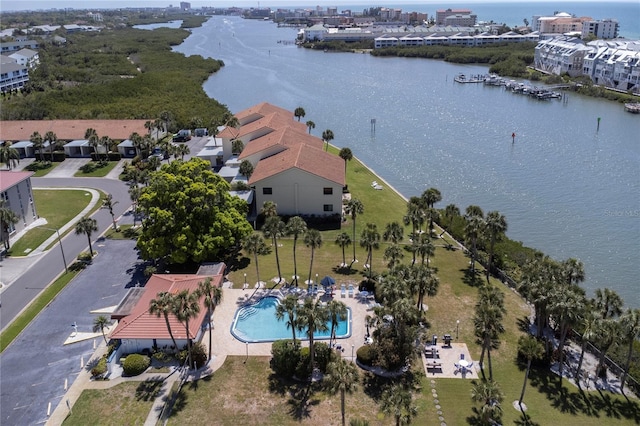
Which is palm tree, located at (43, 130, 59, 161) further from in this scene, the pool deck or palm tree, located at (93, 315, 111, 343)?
the pool deck

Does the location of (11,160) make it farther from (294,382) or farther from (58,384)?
(294,382)

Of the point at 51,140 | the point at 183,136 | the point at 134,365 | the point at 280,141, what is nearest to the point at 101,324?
the point at 134,365

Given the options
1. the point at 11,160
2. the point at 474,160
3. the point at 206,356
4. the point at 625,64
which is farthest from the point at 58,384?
→ the point at 625,64

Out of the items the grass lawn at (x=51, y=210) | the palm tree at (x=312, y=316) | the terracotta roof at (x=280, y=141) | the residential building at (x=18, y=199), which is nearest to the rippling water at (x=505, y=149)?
the terracotta roof at (x=280, y=141)

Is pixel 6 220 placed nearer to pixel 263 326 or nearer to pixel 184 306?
pixel 263 326

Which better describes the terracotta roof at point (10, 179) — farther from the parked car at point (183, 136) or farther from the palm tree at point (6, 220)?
the parked car at point (183, 136)

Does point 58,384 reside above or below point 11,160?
below
